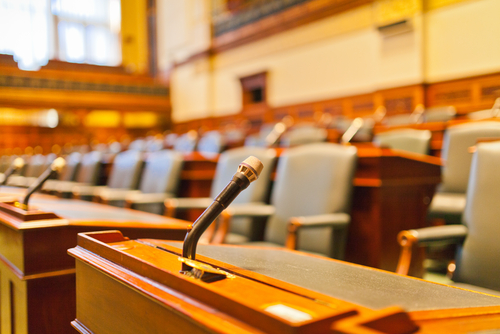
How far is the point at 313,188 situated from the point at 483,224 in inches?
19.3

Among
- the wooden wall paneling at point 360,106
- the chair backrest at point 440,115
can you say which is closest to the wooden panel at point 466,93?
the chair backrest at point 440,115

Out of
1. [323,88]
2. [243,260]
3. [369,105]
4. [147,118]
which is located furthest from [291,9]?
[243,260]

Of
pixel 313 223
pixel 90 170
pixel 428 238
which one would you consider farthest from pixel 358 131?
pixel 428 238

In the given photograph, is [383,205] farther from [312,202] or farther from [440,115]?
[440,115]

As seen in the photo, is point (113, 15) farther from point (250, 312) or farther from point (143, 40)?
point (250, 312)

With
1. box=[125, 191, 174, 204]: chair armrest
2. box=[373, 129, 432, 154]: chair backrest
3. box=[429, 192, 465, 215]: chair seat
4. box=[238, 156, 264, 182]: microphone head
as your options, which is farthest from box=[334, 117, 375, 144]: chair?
box=[238, 156, 264, 182]: microphone head

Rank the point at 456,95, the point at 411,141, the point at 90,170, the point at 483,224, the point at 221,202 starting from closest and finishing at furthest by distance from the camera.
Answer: the point at 221,202
the point at 483,224
the point at 411,141
the point at 90,170
the point at 456,95

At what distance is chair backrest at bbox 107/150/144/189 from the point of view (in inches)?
83.0

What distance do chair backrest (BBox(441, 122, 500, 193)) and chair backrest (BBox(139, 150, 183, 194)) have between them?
3.68 ft

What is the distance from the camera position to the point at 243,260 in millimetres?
542

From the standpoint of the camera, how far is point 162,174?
1.93 m

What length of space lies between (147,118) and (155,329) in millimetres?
7786

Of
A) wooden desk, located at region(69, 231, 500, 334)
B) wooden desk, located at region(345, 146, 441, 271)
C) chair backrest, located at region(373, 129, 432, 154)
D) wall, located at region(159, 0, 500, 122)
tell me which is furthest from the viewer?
wall, located at region(159, 0, 500, 122)

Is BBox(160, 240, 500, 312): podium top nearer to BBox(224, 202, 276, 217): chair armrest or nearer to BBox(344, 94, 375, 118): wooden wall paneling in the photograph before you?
BBox(224, 202, 276, 217): chair armrest
